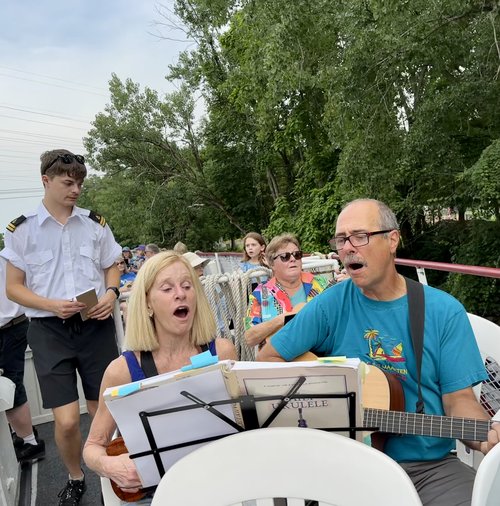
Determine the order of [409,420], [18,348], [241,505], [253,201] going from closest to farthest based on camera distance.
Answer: [241,505], [409,420], [18,348], [253,201]

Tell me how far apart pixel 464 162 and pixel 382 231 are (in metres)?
8.66

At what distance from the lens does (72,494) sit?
2600mm

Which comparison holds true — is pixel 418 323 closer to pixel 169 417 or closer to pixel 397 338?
pixel 397 338

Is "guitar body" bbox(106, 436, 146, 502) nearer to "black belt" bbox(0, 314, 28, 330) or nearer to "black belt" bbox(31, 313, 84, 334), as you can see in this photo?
"black belt" bbox(31, 313, 84, 334)

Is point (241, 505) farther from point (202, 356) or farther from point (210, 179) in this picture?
point (210, 179)

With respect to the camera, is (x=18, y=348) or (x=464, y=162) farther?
(x=464, y=162)

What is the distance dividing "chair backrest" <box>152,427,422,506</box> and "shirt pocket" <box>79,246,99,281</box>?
1.77 metres

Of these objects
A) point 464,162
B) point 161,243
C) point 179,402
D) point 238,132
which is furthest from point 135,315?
point 161,243

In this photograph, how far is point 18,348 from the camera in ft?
11.2

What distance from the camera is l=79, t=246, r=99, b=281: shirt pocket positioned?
8.75 ft

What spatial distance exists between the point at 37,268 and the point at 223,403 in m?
1.70

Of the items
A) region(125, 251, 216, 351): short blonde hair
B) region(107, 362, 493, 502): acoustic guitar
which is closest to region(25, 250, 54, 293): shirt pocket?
region(125, 251, 216, 351): short blonde hair

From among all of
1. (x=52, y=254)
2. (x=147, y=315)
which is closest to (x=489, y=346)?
(x=147, y=315)

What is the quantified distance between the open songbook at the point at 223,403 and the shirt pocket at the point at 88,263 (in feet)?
4.91
